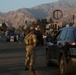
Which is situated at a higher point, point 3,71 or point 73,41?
point 73,41

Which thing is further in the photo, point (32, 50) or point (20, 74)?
point (32, 50)

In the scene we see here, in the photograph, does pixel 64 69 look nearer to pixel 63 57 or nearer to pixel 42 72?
pixel 63 57

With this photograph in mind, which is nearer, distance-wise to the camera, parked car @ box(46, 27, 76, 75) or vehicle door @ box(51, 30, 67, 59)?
parked car @ box(46, 27, 76, 75)

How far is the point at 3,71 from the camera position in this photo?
14.0 m

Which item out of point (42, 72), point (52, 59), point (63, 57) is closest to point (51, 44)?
point (52, 59)

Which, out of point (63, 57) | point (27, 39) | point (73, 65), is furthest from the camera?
point (27, 39)

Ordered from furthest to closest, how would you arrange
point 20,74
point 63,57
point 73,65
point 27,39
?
point 27,39 → point 20,74 → point 63,57 → point 73,65

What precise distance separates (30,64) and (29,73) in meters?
0.77

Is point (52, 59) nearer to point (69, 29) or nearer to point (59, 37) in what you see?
point (59, 37)

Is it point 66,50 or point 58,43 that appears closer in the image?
point 66,50

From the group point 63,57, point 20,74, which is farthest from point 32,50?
point 63,57

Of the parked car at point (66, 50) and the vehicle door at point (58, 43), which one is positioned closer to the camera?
the parked car at point (66, 50)

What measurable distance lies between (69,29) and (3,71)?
3.46 meters

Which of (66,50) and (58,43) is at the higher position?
(58,43)
